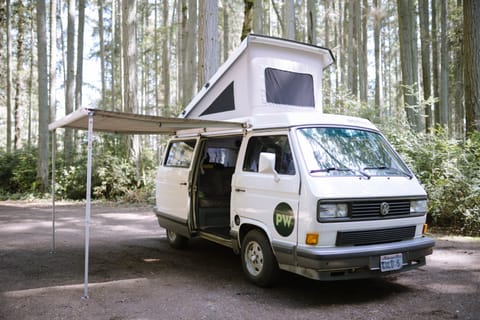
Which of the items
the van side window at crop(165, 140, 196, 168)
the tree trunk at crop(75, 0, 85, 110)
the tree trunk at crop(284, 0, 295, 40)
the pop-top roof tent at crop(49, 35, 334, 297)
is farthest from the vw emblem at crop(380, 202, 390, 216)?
the tree trunk at crop(75, 0, 85, 110)

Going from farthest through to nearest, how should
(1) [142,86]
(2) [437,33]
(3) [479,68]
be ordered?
(1) [142,86] → (2) [437,33] → (3) [479,68]

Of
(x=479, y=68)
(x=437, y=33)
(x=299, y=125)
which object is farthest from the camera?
(x=437, y=33)

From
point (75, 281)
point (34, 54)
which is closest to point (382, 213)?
point (75, 281)

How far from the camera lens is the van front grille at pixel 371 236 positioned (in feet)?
15.6

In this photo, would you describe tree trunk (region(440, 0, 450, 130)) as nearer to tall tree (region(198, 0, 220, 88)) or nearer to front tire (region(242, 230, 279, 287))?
tall tree (region(198, 0, 220, 88))

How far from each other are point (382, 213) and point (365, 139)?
49.7 inches

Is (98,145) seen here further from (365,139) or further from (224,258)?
(365,139)

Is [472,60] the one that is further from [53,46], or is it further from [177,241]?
[53,46]

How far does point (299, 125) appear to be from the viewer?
5.37 m

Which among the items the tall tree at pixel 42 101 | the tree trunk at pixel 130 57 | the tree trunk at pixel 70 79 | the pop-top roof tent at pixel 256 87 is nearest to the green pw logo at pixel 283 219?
the pop-top roof tent at pixel 256 87

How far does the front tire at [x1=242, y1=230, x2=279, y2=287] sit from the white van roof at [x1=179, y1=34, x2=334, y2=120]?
2100 mm

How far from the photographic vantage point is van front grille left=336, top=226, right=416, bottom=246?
15.6ft

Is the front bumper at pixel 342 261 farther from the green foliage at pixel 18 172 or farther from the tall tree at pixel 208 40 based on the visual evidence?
the green foliage at pixel 18 172

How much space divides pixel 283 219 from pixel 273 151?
3.29 feet
